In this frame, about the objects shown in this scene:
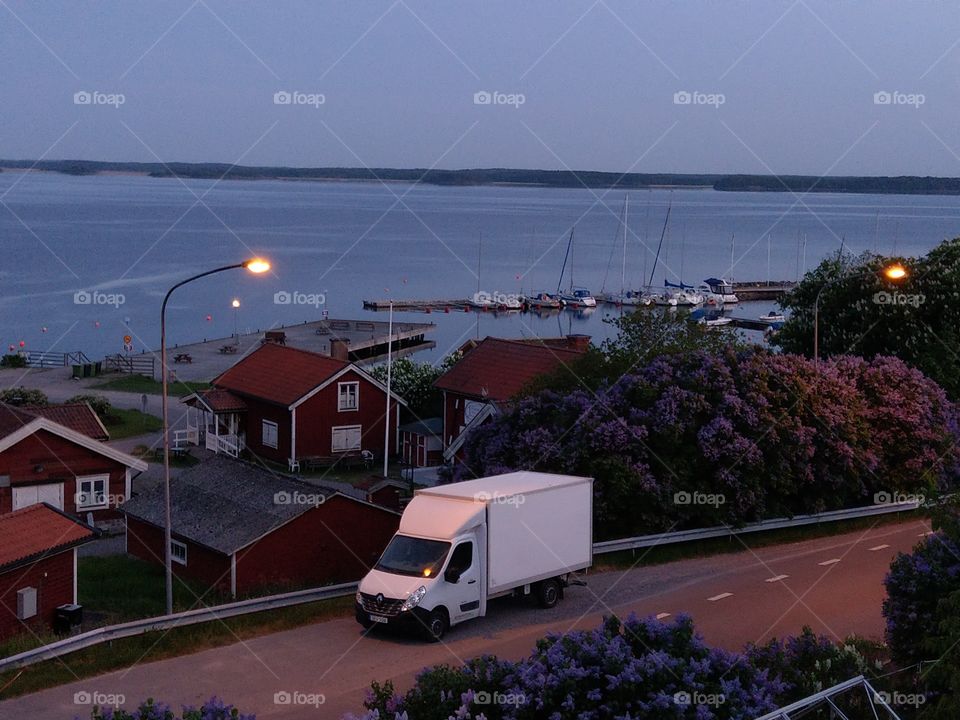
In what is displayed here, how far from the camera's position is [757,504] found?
26.2m

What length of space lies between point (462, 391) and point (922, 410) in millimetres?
16667

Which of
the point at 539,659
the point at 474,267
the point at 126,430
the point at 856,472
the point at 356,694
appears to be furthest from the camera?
the point at 474,267

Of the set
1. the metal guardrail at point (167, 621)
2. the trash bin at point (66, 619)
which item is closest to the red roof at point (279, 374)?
the trash bin at point (66, 619)

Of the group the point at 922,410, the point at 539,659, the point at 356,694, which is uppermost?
the point at 922,410

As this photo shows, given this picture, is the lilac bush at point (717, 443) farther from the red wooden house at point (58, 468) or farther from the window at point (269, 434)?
the window at point (269, 434)

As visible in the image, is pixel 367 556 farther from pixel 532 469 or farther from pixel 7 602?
pixel 7 602

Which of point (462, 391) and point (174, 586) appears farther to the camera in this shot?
Answer: point (462, 391)

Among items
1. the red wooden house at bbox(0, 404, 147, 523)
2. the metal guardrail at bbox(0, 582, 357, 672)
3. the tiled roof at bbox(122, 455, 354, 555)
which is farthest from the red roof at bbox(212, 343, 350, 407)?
the metal guardrail at bbox(0, 582, 357, 672)

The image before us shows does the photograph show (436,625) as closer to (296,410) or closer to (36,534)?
(36,534)

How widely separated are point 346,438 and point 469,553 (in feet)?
92.8

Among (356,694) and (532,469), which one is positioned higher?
(532,469)

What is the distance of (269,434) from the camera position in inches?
1806

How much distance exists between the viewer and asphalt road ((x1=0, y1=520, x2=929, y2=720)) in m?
15.6

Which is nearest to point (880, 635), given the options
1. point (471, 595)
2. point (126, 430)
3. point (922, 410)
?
point (471, 595)
